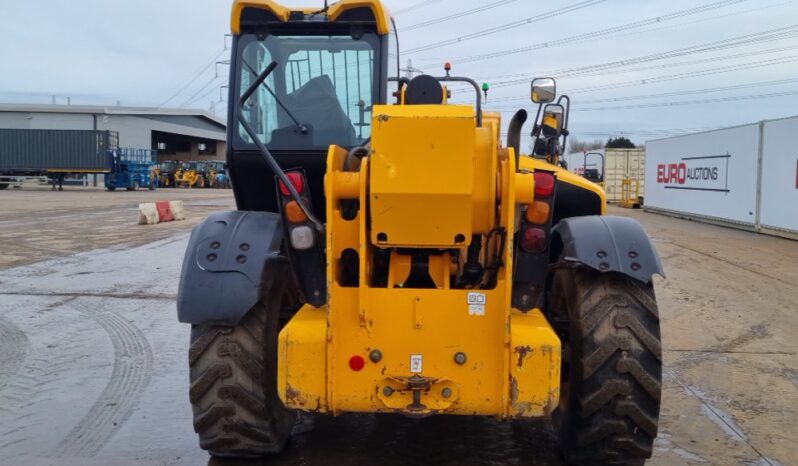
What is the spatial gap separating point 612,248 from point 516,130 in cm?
77

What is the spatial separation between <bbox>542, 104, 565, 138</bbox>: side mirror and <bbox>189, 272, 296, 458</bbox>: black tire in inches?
129

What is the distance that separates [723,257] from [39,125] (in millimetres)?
56676

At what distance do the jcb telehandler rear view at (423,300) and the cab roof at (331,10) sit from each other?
0.79 meters

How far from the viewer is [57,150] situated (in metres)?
45.6

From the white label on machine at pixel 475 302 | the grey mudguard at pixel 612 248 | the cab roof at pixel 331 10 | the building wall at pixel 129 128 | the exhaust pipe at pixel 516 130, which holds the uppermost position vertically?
the building wall at pixel 129 128

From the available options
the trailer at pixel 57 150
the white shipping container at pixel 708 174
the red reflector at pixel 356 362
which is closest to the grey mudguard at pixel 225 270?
the red reflector at pixel 356 362

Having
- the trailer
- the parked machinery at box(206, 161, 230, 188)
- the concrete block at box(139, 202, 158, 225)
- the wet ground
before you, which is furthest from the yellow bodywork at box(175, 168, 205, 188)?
the wet ground

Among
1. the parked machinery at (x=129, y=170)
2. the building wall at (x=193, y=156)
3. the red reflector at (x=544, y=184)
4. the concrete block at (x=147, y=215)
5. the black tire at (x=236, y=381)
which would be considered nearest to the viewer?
the red reflector at (x=544, y=184)

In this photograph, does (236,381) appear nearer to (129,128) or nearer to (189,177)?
(189,177)

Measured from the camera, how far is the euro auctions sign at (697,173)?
22.0 metres

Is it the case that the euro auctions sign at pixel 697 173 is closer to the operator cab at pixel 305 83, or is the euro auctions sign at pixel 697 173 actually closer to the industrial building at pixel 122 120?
the operator cab at pixel 305 83

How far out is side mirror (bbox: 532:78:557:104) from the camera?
5684 mm

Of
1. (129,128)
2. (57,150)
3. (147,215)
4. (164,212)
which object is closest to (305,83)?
(147,215)

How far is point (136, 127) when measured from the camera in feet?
199
